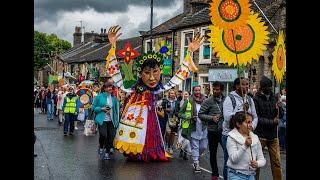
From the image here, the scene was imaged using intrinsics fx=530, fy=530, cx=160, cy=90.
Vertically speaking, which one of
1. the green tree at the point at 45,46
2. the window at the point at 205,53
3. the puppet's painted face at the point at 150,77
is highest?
the green tree at the point at 45,46

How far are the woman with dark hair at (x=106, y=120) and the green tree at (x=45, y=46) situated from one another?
7332 centimetres

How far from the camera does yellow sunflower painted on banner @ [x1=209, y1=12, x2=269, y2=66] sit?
664 cm

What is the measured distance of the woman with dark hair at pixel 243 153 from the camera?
5887 mm

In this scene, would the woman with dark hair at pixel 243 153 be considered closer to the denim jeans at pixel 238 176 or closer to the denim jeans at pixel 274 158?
the denim jeans at pixel 238 176

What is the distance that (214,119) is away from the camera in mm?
8453

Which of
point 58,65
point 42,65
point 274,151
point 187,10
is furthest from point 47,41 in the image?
point 274,151

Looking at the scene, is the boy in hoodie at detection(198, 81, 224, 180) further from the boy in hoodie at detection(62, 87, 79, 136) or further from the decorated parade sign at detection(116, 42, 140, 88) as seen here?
the boy in hoodie at detection(62, 87, 79, 136)

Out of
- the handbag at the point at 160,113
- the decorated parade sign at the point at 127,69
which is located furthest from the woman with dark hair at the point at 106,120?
the handbag at the point at 160,113

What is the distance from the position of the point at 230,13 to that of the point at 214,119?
99.7 inches

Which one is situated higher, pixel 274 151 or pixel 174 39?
pixel 174 39

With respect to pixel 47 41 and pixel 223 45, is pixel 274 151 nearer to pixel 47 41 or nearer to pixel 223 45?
pixel 223 45

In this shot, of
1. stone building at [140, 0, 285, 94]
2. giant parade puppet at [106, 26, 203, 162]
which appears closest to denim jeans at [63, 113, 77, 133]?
stone building at [140, 0, 285, 94]
